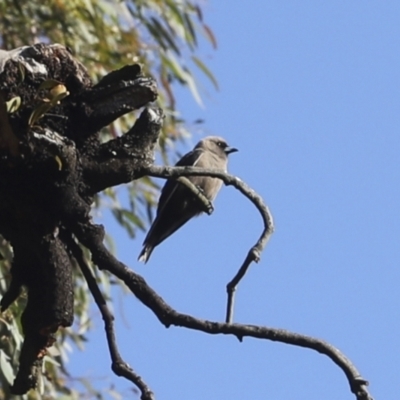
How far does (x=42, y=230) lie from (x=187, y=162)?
4.14 metres

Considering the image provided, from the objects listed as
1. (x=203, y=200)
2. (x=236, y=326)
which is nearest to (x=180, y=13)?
(x=203, y=200)

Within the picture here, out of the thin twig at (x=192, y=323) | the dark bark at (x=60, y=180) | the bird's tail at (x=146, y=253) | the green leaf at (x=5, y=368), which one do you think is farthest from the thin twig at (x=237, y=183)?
the bird's tail at (x=146, y=253)

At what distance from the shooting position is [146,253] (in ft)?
17.3

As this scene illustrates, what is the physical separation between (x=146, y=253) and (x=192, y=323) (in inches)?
143

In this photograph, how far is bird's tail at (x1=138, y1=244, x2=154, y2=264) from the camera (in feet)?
17.3

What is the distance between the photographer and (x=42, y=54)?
1962mm

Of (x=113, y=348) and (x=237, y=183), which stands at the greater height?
(x=237, y=183)

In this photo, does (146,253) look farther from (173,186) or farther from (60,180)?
(60,180)

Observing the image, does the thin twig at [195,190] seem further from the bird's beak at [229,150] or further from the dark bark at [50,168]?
the bird's beak at [229,150]

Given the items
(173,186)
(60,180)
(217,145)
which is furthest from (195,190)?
(217,145)

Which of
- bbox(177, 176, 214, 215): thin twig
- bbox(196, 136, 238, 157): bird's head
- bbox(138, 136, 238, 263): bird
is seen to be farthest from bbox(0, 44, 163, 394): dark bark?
bbox(196, 136, 238, 157): bird's head

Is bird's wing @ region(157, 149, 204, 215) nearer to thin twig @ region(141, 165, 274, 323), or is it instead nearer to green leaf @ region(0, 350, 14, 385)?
green leaf @ region(0, 350, 14, 385)

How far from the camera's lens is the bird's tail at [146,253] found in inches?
208

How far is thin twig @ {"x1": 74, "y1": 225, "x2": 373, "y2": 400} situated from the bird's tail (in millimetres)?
3464
